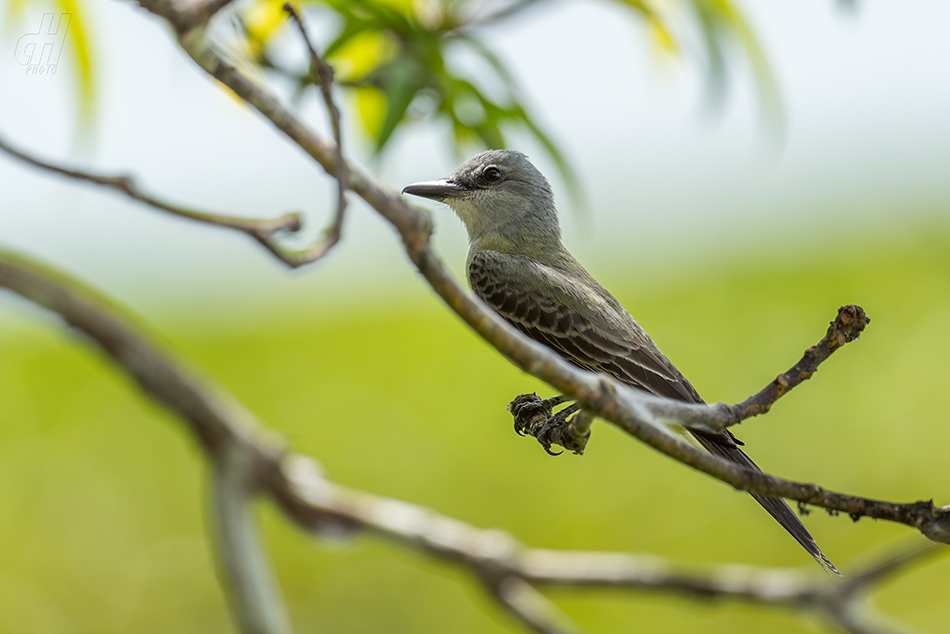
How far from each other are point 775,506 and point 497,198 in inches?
70.5

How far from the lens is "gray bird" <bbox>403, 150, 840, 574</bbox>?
8.33 ft

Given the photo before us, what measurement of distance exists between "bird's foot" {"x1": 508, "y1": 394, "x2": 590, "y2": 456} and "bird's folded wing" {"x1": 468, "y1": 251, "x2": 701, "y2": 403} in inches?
15.3

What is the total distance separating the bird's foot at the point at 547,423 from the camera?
1.88 m

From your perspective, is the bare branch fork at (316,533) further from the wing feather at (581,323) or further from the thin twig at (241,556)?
the wing feather at (581,323)

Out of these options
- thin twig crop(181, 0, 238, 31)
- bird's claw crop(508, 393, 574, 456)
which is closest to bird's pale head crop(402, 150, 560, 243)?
bird's claw crop(508, 393, 574, 456)

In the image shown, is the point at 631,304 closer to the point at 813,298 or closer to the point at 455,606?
the point at 813,298

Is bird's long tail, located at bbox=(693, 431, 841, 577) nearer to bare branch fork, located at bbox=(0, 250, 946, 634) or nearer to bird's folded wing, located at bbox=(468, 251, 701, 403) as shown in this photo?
bird's folded wing, located at bbox=(468, 251, 701, 403)

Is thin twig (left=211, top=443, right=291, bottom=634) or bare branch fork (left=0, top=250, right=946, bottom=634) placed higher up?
bare branch fork (left=0, top=250, right=946, bottom=634)

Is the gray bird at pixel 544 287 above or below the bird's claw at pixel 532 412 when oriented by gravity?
above

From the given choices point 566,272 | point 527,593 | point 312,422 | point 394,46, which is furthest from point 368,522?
point 394,46

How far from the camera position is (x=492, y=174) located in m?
3.51

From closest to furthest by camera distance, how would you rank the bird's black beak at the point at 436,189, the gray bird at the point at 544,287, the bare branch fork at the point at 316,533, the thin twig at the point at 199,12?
the thin twig at the point at 199,12, the gray bird at the point at 544,287, the bird's black beak at the point at 436,189, the bare branch fork at the point at 316,533

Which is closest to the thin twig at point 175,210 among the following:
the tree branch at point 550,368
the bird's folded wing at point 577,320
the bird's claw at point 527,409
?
the tree branch at point 550,368

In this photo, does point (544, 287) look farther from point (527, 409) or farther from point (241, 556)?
point (241, 556)
